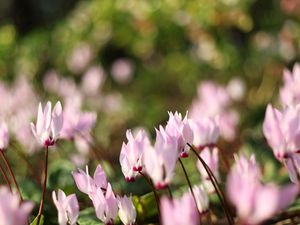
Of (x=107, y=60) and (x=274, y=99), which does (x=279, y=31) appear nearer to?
(x=274, y=99)

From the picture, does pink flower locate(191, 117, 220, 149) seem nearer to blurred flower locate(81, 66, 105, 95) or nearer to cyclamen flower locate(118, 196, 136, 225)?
cyclamen flower locate(118, 196, 136, 225)

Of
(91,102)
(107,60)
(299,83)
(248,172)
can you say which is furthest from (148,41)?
(248,172)

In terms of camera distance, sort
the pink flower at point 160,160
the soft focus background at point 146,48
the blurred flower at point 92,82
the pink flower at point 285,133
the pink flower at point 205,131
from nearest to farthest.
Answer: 1. the pink flower at point 160,160
2. the pink flower at point 285,133
3. the pink flower at point 205,131
4. the soft focus background at point 146,48
5. the blurred flower at point 92,82

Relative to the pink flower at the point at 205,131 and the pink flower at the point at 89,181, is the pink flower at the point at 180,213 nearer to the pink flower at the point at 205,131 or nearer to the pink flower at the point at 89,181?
the pink flower at the point at 89,181

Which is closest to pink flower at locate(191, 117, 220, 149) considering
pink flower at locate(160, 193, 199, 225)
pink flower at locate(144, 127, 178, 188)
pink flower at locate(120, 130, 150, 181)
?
pink flower at locate(120, 130, 150, 181)

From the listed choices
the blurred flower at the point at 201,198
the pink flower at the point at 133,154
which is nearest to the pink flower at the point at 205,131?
the blurred flower at the point at 201,198

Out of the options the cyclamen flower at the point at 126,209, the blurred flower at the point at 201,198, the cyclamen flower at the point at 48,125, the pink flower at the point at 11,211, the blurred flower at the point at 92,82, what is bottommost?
the blurred flower at the point at 201,198

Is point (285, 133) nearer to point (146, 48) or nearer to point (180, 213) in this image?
point (180, 213)

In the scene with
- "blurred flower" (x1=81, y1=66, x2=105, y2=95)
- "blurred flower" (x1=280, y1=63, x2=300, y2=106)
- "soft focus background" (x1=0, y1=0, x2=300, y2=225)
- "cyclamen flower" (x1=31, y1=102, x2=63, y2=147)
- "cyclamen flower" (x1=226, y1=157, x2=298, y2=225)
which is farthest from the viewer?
"blurred flower" (x1=81, y1=66, x2=105, y2=95)
